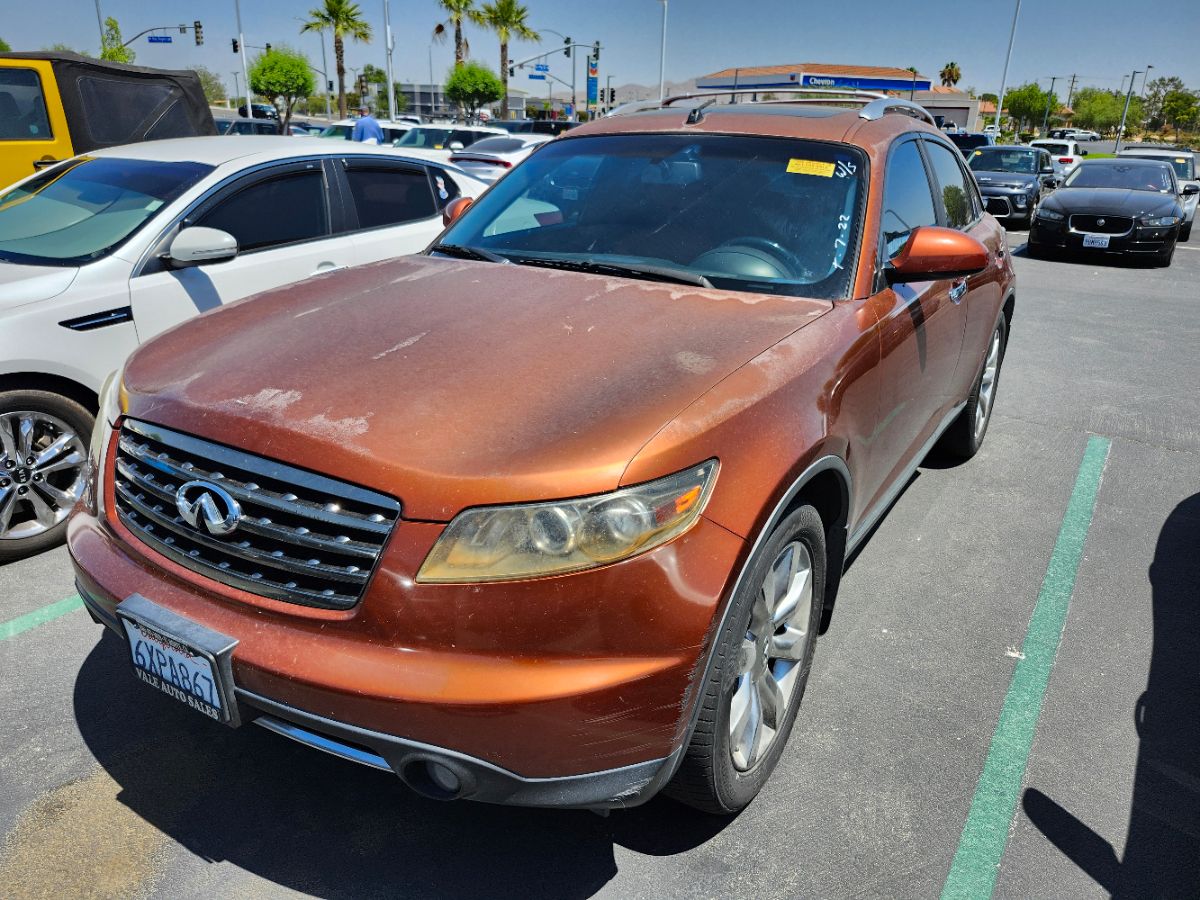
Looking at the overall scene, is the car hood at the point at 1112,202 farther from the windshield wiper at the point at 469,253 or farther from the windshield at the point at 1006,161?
the windshield wiper at the point at 469,253

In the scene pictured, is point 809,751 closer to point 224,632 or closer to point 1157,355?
point 224,632

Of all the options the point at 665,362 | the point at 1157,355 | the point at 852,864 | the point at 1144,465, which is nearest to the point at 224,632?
the point at 665,362

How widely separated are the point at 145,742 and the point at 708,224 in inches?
94.3

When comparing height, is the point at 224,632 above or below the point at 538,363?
below

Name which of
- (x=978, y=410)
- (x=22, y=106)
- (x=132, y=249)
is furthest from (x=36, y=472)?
(x=22, y=106)

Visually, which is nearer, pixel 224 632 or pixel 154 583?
pixel 224 632

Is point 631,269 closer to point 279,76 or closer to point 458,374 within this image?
point 458,374

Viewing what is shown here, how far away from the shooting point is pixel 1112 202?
42.8ft

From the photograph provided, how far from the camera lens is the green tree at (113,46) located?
50.9 metres

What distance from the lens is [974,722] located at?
2.90 meters

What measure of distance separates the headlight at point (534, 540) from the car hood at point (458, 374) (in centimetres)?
3

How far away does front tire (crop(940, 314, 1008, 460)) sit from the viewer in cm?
482

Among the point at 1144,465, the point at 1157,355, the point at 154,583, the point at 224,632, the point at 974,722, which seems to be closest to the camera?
the point at 224,632

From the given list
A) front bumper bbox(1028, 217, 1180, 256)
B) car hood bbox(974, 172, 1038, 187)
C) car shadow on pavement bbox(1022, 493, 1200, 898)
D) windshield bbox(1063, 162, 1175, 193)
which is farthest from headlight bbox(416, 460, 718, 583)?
car hood bbox(974, 172, 1038, 187)
